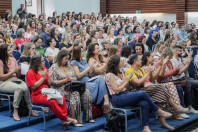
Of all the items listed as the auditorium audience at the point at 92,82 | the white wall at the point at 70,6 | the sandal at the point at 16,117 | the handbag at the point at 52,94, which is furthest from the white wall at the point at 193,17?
the sandal at the point at 16,117

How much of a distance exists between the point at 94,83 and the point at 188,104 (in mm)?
1901

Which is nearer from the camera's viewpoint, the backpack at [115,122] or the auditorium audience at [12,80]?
the backpack at [115,122]

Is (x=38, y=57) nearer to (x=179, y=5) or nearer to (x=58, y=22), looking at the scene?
(x=58, y=22)

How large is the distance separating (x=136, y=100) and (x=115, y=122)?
43cm

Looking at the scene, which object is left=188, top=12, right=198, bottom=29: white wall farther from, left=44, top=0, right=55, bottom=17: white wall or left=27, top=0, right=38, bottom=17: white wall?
left=27, top=0, right=38, bottom=17: white wall

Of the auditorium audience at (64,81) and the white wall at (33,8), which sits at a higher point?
the white wall at (33,8)

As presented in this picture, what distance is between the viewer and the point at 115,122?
14.1ft

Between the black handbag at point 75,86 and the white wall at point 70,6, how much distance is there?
11303 millimetres

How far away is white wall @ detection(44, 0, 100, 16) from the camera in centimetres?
1536

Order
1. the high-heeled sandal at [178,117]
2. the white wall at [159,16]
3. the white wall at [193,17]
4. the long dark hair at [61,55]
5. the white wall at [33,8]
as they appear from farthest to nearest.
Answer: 1. the white wall at [159,16]
2. the white wall at [193,17]
3. the white wall at [33,8]
4. the high-heeled sandal at [178,117]
5. the long dark hair at [61,55]

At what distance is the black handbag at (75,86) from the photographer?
14.7 feet

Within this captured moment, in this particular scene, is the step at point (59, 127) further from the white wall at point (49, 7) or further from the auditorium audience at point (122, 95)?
the white wall at point (49, 7)

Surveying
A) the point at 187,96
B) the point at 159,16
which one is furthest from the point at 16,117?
the point at 159,16

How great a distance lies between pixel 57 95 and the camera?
13.8 ft
